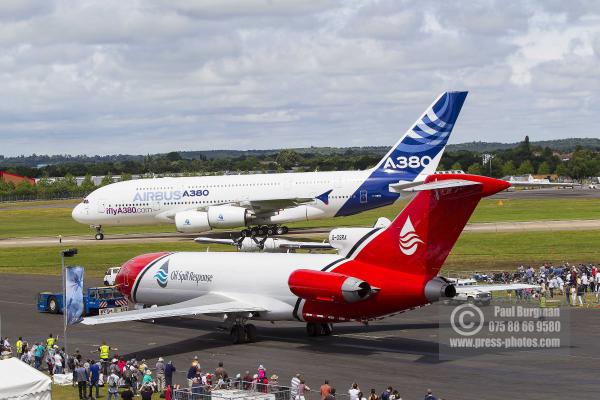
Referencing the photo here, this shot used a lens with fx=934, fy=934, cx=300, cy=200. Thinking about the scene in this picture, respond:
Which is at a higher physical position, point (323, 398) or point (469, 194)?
point (469, 194)

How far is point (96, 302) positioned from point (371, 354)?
18.6 meters

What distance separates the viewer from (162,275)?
45469 mm

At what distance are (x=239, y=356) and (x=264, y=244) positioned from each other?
1725cm

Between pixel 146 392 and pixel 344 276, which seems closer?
pixel 146 392

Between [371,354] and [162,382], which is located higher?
[371,354]

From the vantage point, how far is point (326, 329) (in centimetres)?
4250

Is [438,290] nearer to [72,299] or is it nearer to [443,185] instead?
[443,185]

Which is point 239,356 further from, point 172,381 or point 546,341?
point 546,341

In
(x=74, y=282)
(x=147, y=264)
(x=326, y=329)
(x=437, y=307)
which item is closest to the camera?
(x=74, y=282)

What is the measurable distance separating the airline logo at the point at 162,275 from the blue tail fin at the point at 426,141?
111 feet

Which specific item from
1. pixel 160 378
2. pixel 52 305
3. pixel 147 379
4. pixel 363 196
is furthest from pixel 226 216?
pixel 147 379

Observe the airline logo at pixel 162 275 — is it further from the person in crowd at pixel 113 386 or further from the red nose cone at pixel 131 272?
the person in crowd at pixel 113 386

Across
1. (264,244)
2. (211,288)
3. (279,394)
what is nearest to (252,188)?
(264,244)

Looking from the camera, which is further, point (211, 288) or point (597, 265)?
point (597, 265)
